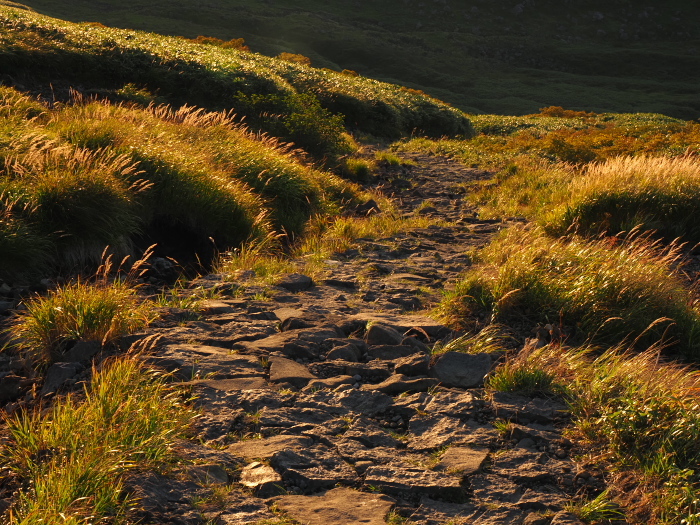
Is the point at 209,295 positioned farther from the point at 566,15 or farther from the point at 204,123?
the point at 566,15

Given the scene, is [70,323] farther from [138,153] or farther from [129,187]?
[138,153]

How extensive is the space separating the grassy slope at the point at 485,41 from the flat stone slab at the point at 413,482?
65.7 meters

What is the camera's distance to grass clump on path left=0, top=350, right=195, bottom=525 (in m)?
2.87

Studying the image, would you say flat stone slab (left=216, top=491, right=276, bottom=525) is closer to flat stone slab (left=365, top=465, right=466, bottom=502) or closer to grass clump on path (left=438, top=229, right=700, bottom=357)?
flat stone slab (left=365, top=465, right=466, bottom=502)

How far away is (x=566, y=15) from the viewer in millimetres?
135750

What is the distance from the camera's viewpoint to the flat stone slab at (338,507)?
3225 mm

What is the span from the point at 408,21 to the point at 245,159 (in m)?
126

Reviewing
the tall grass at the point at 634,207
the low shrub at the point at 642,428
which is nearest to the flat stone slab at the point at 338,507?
the low shrub at the point at 642,428

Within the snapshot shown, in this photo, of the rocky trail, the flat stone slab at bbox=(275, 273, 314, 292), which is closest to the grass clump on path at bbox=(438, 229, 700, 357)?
the rocky trail

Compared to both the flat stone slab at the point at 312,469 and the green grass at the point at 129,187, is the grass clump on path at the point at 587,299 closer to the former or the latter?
the flat stone slab at the point at 312,469

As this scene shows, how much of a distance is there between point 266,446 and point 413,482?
3.10 feet

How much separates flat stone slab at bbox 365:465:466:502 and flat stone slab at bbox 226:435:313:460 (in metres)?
0.49

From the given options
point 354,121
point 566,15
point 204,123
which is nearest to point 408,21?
point 566,15

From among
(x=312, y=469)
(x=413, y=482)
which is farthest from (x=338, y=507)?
(x=413, y=482)
